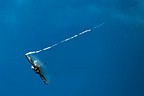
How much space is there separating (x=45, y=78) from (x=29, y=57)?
4306mm

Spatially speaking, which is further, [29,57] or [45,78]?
[45,78]

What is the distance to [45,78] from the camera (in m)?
40.3

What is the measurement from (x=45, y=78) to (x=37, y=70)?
2750 mm

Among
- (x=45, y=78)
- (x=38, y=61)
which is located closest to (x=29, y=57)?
(x=38, y=61)

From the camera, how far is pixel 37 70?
125 ft

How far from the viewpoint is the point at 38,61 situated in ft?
126

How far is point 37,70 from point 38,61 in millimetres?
1136

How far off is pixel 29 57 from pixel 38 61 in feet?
4.46

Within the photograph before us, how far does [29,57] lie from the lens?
37531mm

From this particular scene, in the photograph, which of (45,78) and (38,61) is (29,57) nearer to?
(38,61)

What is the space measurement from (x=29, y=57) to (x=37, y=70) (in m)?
1.90
